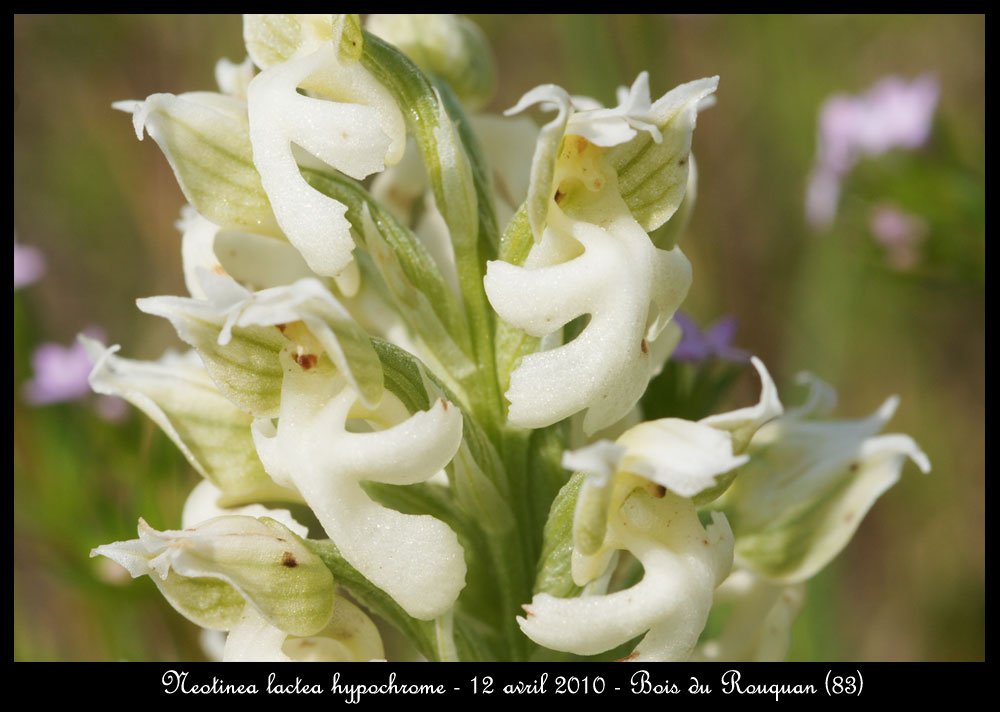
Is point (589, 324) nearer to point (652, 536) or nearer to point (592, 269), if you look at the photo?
point (592, 269)

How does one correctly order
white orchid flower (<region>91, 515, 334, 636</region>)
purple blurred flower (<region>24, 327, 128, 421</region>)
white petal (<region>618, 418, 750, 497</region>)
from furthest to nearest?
1. purple blurred flower (<region>24, 327, 128, 421</region>)
2. white orchid flower (<region>91, 515, 334, 636</region>)
3. white petal (<region>618, 418, 750, 497</region>)

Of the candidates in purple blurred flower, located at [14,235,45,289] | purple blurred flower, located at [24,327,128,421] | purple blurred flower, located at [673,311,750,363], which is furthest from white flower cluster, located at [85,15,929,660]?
purple blurred flower, located at [14,235,45,289]

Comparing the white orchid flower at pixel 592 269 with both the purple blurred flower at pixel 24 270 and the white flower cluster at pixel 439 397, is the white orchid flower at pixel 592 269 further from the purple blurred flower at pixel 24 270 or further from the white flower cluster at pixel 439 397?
the purple blurred flower at pixel 24 270

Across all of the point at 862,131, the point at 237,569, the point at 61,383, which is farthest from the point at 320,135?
the point at 862,131

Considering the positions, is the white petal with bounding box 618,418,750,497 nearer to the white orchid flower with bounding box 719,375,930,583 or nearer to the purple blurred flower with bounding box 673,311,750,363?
the white orchid flower with bounding box 719,375,930,583
